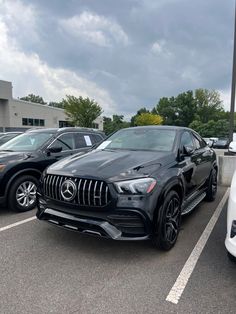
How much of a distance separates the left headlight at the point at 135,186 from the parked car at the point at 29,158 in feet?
8.68

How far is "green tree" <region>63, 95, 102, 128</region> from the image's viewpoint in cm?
3738

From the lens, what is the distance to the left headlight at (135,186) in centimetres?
316

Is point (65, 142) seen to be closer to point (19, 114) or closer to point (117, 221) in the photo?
point (117, 221)

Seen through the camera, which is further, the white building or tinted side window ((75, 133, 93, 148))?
the white building

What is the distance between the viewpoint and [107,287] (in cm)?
279

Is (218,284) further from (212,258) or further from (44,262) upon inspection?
(44,262)

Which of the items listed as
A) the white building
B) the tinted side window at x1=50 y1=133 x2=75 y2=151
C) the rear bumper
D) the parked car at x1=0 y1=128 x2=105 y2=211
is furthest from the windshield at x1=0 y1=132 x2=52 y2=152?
the white building

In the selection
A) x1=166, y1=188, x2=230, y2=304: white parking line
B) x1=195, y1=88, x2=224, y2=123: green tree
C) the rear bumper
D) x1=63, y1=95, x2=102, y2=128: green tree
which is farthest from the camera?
x1=195, y1=88, x2=224, y2=123: green tree

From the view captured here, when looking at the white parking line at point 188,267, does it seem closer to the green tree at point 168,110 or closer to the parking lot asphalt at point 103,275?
the parking lot asphalt at point 103,275

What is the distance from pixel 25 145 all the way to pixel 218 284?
4.63 meters

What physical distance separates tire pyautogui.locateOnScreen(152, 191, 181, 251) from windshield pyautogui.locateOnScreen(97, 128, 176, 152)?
0.87 metres

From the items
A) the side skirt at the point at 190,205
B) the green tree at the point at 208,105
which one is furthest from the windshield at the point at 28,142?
the green tree at the point at 208,105

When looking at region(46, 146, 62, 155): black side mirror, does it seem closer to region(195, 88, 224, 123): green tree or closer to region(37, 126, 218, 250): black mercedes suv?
region(37, 126, 218, 250): black mercedes suv

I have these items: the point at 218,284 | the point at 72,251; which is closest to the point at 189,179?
the point at 218,284
